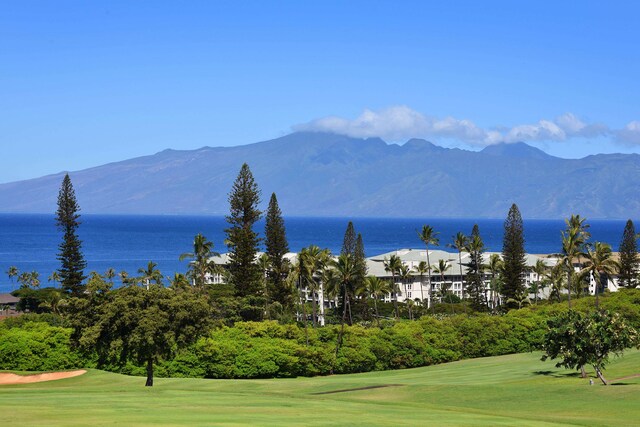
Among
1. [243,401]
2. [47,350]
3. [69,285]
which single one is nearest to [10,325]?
[47,350]

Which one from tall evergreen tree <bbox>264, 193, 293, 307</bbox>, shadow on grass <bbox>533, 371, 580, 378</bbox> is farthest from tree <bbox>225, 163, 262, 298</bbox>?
shadow on grass <bbox>533, 371, 580, 378</bbox>

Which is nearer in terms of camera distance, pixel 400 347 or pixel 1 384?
pixel 1 384

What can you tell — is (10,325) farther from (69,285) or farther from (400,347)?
(400,347)

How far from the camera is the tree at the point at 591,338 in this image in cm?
4869

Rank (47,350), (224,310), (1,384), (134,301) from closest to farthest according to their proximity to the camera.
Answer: (134,301) → (1,384) → (47,350) → (224,310)

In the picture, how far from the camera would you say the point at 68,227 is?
335 ft

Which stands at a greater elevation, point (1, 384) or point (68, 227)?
point (68, 227)

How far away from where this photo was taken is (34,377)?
2340 inches

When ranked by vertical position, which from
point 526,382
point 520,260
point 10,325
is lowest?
point 526,382

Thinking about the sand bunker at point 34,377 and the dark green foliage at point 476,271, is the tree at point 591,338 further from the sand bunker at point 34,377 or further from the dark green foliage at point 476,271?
the dark green foliage at point 476,271

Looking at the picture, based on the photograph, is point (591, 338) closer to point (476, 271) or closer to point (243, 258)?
point (243, 258)

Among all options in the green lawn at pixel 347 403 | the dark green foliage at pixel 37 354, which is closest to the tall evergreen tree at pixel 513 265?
the green lawn at pixel 347 403

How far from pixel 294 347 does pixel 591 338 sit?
89.1ft

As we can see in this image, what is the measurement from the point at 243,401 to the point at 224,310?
5245 centimetres
